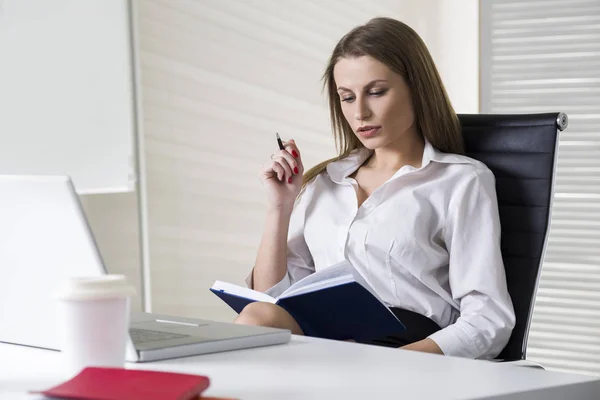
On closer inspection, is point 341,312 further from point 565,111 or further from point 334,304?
point 565,111

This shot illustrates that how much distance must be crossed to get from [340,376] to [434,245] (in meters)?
0.95

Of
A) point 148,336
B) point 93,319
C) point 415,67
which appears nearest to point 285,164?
point 415,67

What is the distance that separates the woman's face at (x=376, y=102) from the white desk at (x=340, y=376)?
87 cm

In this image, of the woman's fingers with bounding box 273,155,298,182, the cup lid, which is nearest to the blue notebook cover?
the woman's fingers with bounding box 273,155,298,182

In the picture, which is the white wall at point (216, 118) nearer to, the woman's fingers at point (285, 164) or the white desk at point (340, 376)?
the woman's fingers at point (285, 164)

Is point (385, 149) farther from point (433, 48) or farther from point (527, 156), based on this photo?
point (433, 48)

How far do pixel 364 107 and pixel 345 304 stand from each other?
25.0 inches

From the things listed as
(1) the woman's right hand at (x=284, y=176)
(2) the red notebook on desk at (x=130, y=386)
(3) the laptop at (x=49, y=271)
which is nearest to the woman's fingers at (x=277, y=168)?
(1) the woman's right hand at (x=284, y=176)

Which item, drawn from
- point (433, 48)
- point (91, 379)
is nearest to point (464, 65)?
point (433, 48)

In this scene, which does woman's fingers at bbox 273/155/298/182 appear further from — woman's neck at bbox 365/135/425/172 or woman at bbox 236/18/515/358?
woman's neck at bbox 365/135/425/172

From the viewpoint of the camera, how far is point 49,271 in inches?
38.6

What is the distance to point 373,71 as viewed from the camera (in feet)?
6.29

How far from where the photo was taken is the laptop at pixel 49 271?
3.03ft

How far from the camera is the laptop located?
3.03 feet
